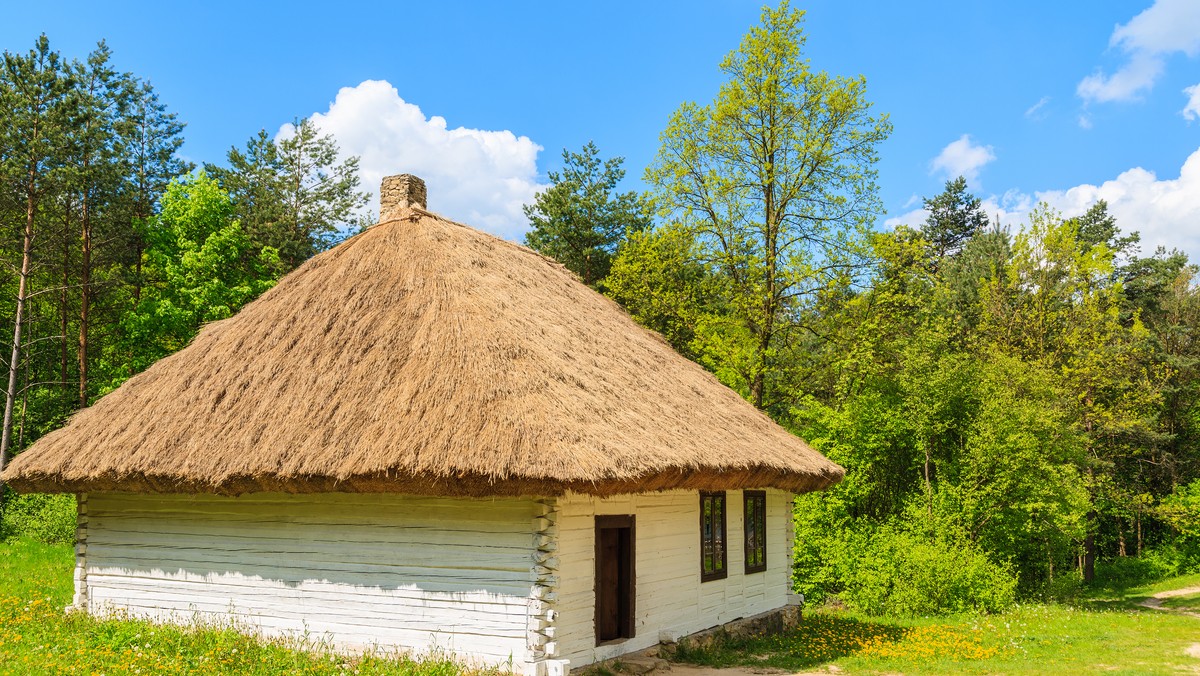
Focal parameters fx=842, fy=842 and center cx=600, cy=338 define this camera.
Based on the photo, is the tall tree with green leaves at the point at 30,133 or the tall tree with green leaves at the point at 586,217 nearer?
the tall tree with green leaves at the point at 30,133

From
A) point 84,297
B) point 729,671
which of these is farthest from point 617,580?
point 84,297

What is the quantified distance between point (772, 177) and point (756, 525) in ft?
26.4

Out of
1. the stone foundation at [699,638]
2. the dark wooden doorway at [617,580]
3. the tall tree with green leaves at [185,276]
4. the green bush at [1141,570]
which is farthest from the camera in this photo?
the green bush at [1141,570]

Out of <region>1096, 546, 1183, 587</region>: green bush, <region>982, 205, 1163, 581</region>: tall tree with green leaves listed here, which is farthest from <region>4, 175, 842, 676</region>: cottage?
<region>1096, 546, 1183, 587</region>: green bush

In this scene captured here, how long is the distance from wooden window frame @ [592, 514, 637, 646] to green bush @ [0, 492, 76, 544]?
17.2 meters

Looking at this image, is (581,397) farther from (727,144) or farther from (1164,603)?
(1164,603)

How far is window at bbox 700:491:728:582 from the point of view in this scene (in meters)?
12.9

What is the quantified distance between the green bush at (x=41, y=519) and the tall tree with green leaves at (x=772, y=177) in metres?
17.3

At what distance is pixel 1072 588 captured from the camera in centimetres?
2358

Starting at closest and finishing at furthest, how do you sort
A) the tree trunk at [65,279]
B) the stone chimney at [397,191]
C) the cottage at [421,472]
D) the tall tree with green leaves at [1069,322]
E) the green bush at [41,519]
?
the cottage at [421,472] → the stone chimney at [397,191] → the green bush at [41,519] → the tall tree with green leaves at [1069,322] → the tree trunk at [65,279]

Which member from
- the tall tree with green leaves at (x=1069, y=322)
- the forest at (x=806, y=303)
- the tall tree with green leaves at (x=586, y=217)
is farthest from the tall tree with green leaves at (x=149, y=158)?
the tall tree with green leaves at (x=1069, y=322)

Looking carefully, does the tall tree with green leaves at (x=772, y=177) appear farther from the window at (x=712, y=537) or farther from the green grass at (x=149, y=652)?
the green grass at (x=149, y=652)

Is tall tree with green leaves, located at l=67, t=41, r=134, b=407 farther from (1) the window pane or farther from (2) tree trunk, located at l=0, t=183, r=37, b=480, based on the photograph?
(1) the window pane

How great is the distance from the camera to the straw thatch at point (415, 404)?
9016 millimetres
